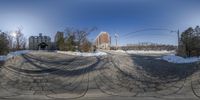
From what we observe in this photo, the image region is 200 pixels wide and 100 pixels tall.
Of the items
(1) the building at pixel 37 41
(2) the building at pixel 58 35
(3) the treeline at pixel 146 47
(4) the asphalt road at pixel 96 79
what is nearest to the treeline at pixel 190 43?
(4) the asphalt road at pixel 96 79

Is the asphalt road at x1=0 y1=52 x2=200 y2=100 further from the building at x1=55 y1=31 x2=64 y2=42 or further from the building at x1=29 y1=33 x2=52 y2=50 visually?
the building at x1=29 y1=33 x2=52 y2=50

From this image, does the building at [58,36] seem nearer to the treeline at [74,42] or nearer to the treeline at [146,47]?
the treeline at [74,42]

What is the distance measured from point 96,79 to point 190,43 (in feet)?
30.2

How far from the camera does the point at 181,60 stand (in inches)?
576

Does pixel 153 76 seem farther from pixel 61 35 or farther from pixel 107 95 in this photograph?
pixel 61 35

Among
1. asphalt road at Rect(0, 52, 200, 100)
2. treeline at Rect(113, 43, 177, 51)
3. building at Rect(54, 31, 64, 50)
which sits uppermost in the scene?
building at Rect(54, 31, 64, 50)

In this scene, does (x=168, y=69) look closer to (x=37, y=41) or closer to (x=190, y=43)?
(x=190, y=43)

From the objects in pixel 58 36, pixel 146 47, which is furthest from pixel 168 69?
pixel 146 47

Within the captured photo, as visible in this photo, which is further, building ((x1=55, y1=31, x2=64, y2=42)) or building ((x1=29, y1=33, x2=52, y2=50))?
building ((x1=29, y1=33, x2=52, y2=50))

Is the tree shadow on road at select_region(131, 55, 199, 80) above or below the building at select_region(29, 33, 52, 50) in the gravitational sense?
below

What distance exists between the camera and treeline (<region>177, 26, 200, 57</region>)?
59.0 ft

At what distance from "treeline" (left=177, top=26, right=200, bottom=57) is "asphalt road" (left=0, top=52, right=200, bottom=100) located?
4.49 m

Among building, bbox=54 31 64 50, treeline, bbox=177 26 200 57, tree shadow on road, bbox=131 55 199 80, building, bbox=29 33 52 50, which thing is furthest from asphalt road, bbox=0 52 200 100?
building, bbox=29 33 52 50

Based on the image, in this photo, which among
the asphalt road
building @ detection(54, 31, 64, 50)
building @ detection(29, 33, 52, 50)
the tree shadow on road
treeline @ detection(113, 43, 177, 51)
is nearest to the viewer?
the asphalt road
